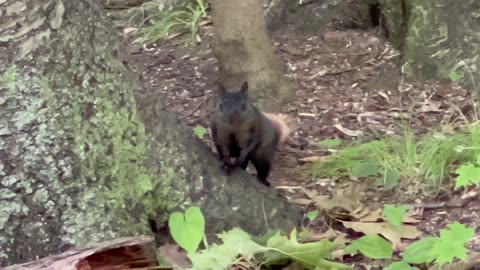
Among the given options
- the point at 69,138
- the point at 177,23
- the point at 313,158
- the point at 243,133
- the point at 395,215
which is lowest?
the point at 313,158

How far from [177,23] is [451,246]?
4.03 m

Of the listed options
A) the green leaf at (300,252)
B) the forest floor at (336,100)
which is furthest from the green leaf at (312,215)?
the green leaf at (300,252)

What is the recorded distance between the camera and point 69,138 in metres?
2.75

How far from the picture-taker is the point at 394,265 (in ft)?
9.28

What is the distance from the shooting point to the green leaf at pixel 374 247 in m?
2.90

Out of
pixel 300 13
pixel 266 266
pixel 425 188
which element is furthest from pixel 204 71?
pixel 266 266

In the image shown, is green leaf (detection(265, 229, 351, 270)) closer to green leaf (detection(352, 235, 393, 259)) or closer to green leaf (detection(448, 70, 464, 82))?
green leaf (detection(352, 235, 393, 259))

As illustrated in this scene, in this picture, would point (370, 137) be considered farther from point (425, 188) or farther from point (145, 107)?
point (145, 107)

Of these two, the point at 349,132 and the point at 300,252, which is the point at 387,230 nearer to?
the point at 300,252

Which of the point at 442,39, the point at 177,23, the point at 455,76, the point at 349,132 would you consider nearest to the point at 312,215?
the point at 349,132

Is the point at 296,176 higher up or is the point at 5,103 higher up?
the point at 5,103

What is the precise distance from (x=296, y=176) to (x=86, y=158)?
1525 millimetres

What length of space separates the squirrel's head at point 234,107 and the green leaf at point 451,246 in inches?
51.9

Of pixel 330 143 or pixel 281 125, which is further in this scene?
pixel 330 143
